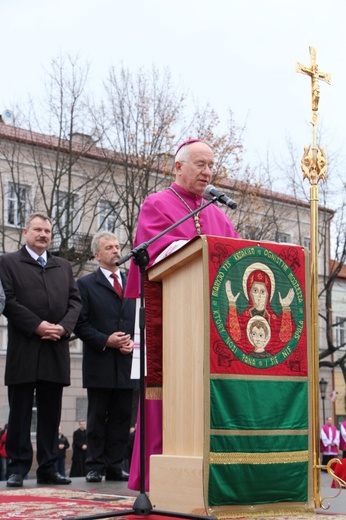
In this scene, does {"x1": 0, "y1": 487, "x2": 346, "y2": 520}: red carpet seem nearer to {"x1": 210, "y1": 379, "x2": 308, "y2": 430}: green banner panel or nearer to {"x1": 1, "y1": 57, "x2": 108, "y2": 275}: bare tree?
{"x1": 210, "y1": 379, "x2": 308, "y2": 430}: green banner panel

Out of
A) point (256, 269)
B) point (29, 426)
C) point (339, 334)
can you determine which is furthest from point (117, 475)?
point (339, 334)

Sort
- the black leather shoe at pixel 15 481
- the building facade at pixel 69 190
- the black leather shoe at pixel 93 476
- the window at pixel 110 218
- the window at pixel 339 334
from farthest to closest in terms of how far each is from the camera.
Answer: the window at pixel 339 334
the window at pixel 110 218
the building facade at pixel 69 190
the black leather shoe at pixel 93 476
the black leather shoe at pixel 15 481

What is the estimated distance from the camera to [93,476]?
711cm

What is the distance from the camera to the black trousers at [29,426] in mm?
6820

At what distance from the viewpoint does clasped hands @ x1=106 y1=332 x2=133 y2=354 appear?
734 cm

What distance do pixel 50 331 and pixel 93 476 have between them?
134 centimetres

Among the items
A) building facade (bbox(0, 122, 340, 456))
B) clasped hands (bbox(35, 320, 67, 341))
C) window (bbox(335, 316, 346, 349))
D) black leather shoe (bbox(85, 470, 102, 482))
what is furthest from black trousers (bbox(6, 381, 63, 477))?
window (bbox(335, 316, 346, 349))

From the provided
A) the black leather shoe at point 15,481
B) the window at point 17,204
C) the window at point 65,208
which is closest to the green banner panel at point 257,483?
the black leather shoe at point 15,481

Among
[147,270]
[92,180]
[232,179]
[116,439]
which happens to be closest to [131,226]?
[92,180]

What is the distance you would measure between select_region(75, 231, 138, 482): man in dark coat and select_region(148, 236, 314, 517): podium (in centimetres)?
257

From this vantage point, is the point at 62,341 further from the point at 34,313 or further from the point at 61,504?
the point at 61,504

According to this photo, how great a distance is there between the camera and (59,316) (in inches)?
279

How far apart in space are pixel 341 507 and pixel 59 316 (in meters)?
3.06

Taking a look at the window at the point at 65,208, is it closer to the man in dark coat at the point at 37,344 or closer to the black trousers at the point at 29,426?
the man in dark coat at the point at 37,344
